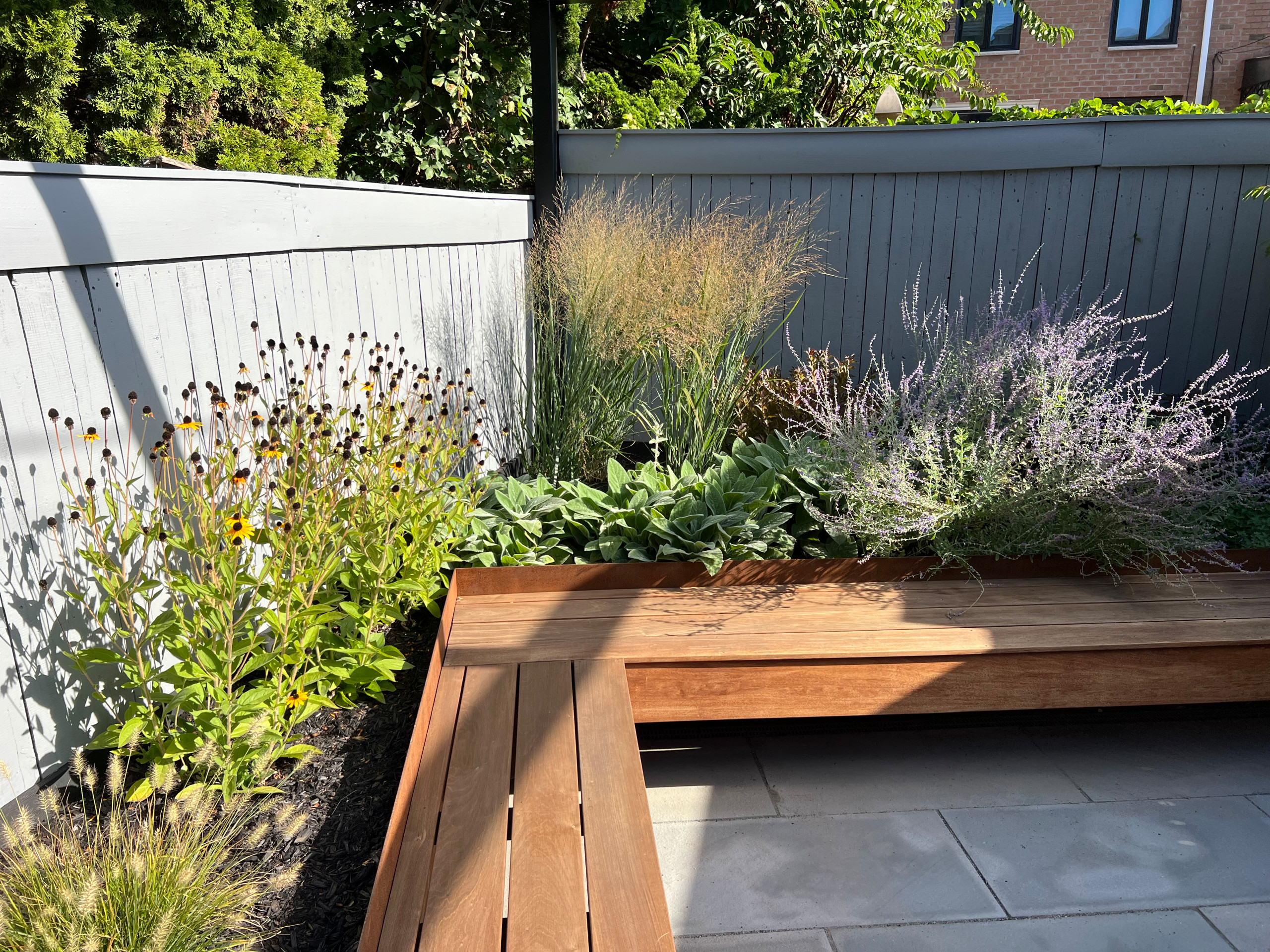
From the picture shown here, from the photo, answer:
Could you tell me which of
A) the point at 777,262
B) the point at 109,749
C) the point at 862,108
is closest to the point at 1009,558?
the point at 777,262

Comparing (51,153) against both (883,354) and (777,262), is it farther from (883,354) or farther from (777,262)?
(883,354)

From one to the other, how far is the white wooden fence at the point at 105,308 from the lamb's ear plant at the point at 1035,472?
1.72 metres

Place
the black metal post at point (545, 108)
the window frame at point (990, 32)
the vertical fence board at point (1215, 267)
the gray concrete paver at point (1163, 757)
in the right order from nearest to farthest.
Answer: the gray concrete paver at point (1163, 757) < the black metal post at point (545, 108) < the vertical fence board at point (1215, 267) < the window frame at point (990, 32)

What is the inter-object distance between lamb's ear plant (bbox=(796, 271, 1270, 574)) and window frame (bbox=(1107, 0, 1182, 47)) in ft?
37.4

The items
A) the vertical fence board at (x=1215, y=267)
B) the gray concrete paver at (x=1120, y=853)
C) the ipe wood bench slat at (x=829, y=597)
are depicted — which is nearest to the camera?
the gray concrete paver at (x=1120, y=853)

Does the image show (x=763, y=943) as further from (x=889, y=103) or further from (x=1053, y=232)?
(x=889, y=103)

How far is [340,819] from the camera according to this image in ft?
5.71

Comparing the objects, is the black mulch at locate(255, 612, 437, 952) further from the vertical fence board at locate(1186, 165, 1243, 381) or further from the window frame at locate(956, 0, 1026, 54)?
the window frame at locate(956, 0, 1026, 54)

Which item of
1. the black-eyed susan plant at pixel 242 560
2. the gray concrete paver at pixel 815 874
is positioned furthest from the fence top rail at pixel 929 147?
the gray concrete paver at pixel 815 874

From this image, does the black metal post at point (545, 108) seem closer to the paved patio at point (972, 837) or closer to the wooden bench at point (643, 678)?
the wooden bench at point (643, 678)

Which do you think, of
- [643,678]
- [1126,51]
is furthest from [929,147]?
[1126,51]

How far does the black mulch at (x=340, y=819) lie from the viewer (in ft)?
4.87

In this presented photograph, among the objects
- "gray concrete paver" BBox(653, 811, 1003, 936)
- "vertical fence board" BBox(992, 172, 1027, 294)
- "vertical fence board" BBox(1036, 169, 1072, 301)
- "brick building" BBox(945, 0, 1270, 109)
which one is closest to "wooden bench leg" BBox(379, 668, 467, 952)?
"gray concrete paver" BBox(653, 811, 1003, 936)

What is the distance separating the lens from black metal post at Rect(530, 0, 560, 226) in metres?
3.96
